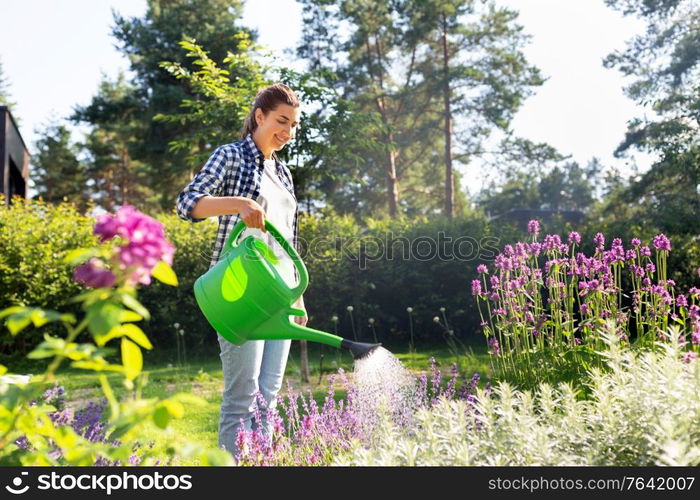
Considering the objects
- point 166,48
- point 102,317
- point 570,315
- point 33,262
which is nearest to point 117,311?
point 102,317

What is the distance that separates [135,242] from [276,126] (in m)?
1.44

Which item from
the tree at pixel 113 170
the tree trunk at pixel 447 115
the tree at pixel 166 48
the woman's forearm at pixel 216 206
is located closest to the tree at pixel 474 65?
the tree trunk at pixel 447 115

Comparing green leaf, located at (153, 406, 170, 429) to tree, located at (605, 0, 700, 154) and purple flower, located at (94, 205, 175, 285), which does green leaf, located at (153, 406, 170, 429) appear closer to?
purple flower, located at (94, 205, 175, 285)

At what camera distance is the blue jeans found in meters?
2.41

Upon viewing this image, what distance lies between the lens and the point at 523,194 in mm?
43812

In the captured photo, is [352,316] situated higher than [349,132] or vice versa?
[349,132]

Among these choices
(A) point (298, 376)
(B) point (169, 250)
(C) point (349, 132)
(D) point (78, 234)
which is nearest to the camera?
(B) point (169, 250)

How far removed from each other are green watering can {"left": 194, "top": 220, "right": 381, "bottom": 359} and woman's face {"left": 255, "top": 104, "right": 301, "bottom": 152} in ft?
1.87

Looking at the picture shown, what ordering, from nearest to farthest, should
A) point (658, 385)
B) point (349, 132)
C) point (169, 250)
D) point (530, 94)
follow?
1. point (169, 250)
2. point (658, 385)
3. point (349, 132)
4. point (530, 94)

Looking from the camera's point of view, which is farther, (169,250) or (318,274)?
(318,274)

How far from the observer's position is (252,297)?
6.57 ft

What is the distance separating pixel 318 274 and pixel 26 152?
404 inches
